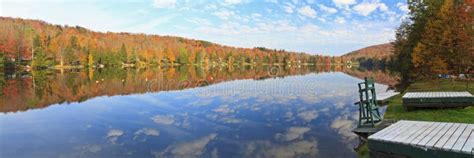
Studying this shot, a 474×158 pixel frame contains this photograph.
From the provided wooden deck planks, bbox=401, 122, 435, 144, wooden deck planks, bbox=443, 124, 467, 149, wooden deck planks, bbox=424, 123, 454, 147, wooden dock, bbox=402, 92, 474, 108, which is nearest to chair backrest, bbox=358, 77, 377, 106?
wooden deck planks, bbox=401, 122, 435, 144

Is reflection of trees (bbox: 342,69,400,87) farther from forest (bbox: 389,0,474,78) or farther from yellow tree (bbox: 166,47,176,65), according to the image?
yellow tree (bbox: 166,47,176,65)

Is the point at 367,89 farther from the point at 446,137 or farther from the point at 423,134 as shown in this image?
the point at 446,137

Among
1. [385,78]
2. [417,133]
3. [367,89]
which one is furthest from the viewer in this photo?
[385,78]

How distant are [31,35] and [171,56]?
76.4 metres

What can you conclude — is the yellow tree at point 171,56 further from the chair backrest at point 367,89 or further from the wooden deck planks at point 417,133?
the wooden deck planks at point 417,133

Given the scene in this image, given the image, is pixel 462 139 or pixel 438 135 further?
pixel 438 135

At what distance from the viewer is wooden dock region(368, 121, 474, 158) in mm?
8117

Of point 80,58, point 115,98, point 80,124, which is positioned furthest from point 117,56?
point 80,124

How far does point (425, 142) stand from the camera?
880 cm

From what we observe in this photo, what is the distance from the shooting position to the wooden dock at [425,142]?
812 cm

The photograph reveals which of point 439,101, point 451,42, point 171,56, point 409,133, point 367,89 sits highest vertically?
point 171,56

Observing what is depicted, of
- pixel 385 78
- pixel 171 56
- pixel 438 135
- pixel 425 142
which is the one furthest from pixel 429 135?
pixel 171 56

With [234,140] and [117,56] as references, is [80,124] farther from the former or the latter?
[117,56]

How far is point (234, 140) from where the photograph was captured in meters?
15.4
